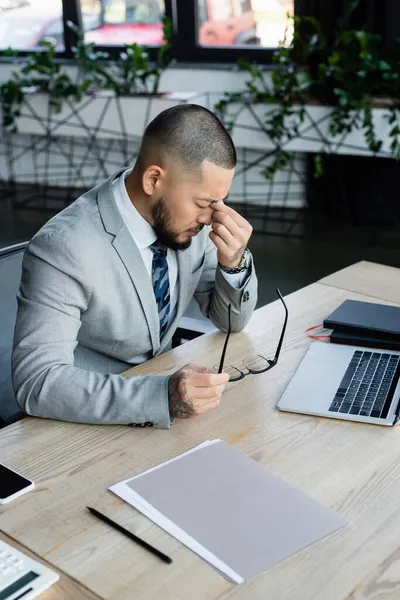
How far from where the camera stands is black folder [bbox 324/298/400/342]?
6.04 feet

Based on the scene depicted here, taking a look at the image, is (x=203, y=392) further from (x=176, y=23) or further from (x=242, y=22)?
(x=176, y=23)

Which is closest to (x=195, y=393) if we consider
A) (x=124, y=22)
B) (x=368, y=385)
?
(x=368, y=385)

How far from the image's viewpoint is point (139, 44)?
605 cm

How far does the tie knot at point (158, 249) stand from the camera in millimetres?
1890

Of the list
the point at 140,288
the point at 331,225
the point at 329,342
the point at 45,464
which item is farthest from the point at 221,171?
the point at 331,225

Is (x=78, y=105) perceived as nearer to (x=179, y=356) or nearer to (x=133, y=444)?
(x=179, y=356)

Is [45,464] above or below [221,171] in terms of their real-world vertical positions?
below

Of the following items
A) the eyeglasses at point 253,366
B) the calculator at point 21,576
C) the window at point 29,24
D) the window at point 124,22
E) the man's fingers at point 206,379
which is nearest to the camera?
the calculator at point 21,576

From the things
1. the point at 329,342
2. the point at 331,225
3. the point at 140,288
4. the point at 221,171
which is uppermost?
the point at 221,171

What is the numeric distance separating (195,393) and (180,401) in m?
0.03

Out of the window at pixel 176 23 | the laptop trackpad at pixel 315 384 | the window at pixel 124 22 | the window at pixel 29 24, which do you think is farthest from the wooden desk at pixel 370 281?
the window at pixel 29 24

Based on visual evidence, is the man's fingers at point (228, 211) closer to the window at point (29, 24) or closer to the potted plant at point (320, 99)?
the potted plant at point (320, 99)

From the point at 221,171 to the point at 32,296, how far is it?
1.65 feet

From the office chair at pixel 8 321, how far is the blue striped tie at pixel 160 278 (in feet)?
1.12
